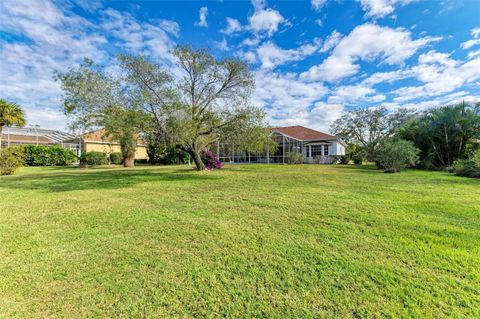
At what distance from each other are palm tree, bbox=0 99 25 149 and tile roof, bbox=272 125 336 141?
25.5 metres

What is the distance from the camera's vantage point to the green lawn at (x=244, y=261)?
238cm

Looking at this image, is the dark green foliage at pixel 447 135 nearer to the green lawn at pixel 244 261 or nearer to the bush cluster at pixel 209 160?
the green lawn at pixel 244 261

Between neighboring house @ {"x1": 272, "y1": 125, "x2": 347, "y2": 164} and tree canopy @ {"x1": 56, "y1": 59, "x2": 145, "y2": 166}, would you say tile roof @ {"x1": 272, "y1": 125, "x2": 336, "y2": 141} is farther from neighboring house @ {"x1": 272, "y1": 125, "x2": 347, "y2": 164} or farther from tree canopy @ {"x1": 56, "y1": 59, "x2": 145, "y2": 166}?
tree canopy @ {"x1": 56, "y1": 59, "x2": 145, "y2": 166}

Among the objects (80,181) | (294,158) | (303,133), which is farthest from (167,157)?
(303,133)

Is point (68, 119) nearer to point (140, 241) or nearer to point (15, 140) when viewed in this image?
point (140, 241)

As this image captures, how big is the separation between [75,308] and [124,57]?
12096 mm

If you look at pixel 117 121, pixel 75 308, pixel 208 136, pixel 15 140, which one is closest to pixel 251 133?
pixel 208 136

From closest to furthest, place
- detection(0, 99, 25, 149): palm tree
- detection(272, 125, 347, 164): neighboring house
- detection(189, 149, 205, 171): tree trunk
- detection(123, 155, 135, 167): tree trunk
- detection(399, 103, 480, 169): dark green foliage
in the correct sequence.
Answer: detection(189, 149, 205, 171): tree trunk
detection(0, 99, 25, 149): palm tree
detection(399, 103, 480, 169): dark green foliage
detection(123, 155, 135, 167): tree trunk
detection(272, 125, 347, 164): neighboring house

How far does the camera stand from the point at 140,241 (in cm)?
389

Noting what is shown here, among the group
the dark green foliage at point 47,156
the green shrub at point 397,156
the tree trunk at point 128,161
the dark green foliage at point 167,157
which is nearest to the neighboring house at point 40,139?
the dark green foliage at point 47,156

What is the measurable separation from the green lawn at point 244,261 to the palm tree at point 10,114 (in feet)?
56.7

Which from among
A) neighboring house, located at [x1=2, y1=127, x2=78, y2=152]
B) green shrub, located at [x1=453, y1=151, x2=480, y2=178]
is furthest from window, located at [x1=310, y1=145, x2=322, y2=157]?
neighboring house, located at [x1=2, y1=127, x2=78, y2=152]

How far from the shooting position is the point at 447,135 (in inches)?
703

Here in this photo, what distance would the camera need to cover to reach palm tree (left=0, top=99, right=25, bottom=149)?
1706 centimetres
